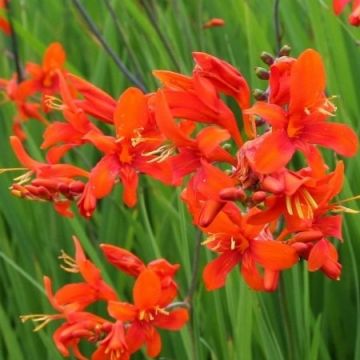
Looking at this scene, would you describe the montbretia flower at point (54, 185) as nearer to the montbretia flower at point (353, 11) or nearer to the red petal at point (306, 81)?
the red petal at point (306, 81)

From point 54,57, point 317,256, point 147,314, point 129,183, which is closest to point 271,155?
point 317,256

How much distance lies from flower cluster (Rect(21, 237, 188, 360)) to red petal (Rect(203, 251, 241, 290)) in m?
0.13

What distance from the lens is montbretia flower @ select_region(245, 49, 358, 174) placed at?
1047 mm

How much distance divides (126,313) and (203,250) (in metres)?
0.44

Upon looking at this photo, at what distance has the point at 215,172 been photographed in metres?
1.08

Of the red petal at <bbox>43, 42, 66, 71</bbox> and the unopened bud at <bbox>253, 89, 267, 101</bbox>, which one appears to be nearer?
the unopened bud at <bbox>253, 89, 267, 101</bbox>

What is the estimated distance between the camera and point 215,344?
5.56ft

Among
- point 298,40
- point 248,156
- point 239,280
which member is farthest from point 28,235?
point 248,156

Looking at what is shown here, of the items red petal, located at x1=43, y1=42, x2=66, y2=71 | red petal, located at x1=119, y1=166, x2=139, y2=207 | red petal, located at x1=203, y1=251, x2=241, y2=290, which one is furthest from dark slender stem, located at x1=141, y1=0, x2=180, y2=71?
red petal, located at x1=203, y1=251, x2=241, y2=290

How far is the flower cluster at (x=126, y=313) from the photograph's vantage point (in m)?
1.32

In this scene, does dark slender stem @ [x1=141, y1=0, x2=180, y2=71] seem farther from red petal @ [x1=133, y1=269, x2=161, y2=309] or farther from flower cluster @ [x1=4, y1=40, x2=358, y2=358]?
red petal @ [x1=133, y1=269, x2=161, y2=309]

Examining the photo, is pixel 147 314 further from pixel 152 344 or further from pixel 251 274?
pixel 251 274

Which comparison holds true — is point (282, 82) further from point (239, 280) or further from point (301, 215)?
point (239, 280)

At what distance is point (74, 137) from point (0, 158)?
88 centimetres
